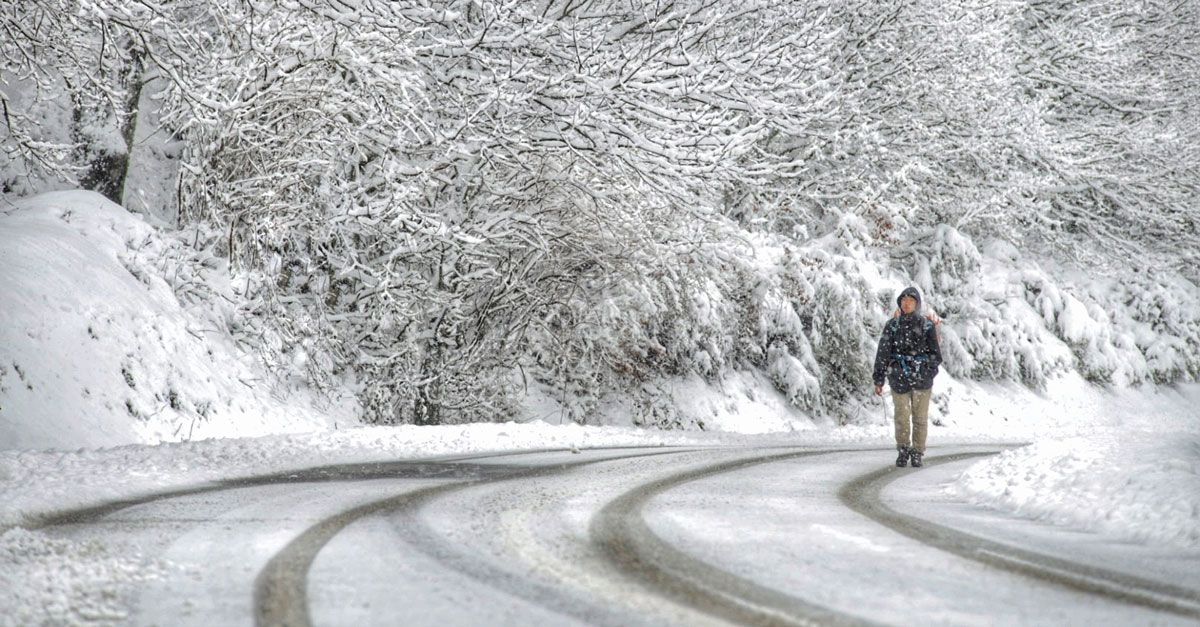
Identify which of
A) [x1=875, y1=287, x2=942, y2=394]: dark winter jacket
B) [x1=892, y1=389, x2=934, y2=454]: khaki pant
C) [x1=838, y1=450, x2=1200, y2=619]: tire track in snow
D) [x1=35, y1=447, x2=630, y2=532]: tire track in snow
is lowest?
[x1=838, y1=450, x2=1200, y2=619]: tire track in snow

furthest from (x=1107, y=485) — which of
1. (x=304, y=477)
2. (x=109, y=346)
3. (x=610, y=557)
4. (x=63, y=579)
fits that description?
(x=109, y=346)

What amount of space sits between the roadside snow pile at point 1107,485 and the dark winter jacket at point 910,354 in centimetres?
149

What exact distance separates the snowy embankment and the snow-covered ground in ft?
0.07

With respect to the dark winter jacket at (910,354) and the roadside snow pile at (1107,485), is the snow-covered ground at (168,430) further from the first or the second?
the dark winter jacket at (910,354)

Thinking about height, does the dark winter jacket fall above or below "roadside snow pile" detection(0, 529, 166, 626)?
above

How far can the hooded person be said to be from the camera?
35.6ft

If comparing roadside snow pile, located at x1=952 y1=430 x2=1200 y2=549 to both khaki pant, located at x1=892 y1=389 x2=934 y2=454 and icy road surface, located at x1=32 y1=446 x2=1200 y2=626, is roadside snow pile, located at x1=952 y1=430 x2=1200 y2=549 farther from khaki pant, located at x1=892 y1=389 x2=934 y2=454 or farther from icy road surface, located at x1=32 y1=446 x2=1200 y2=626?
khaki pant, located at x1=892 y1=389 x2=934 y2=454

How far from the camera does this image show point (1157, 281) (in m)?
29.2

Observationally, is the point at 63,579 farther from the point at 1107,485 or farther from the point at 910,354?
the point at 910,354

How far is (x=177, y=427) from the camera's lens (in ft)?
41.3

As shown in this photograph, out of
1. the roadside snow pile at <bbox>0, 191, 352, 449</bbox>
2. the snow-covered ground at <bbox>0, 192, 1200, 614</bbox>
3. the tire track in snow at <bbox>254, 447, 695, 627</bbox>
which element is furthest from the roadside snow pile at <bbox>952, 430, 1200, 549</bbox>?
the roadside snow pile at <bbox>0, 191, 352, 449</bbox>

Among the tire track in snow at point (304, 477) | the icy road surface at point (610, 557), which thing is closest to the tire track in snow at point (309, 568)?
the icy road surface at point (610, 557)

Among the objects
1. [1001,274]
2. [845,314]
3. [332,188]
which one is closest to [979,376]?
[1001,274]

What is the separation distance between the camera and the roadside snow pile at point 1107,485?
254 inches
